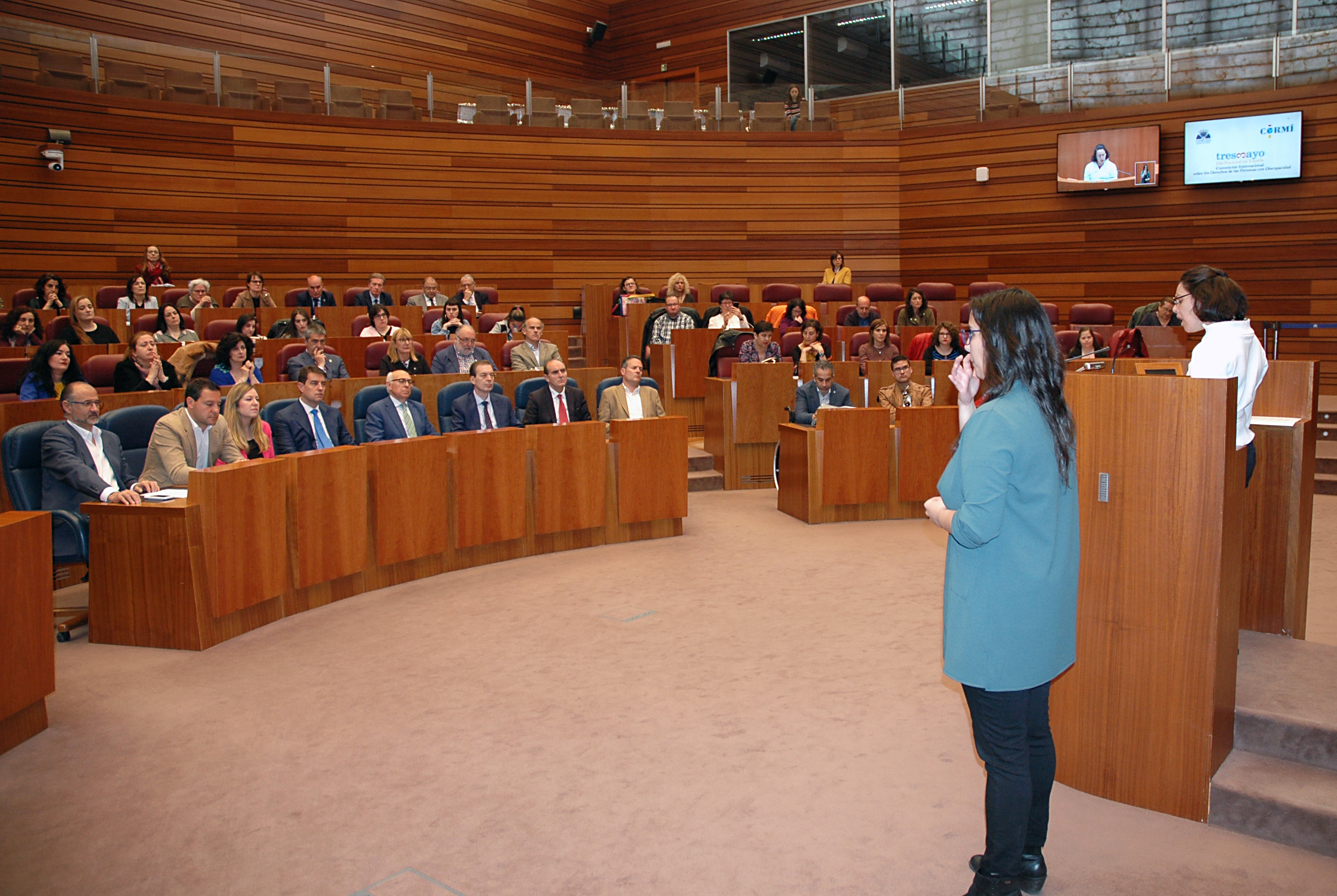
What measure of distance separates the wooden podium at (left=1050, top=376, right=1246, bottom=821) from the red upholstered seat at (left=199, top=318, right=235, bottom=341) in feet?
21.4

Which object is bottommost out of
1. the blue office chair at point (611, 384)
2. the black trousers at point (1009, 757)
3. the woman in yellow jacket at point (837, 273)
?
the black trousers at point (1009, 757)

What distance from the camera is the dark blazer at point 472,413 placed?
17.6 feet

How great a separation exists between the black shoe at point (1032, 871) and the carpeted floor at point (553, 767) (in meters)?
0.07

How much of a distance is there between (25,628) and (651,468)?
316 centimetres

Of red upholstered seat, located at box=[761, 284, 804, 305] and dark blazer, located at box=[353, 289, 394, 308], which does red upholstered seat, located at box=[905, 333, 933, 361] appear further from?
dark blazer, located at box=[353, 289, 394, 308]

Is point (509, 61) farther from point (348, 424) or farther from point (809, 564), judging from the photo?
point (809, 564)

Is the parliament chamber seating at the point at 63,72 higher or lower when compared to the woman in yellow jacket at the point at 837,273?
higher

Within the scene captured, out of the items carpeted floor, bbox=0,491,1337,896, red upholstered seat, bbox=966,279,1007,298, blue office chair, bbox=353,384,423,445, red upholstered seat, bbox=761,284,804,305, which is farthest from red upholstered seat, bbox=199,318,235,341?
red upholstered seat, bbox=966,279,1007,298

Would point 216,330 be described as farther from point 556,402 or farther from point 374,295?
point 556,402

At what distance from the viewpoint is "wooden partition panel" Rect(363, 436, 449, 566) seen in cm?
446

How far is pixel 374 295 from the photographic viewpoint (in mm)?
8594

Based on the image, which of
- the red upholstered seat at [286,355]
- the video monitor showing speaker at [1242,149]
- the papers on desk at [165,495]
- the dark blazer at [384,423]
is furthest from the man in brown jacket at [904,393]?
the video monitor showing speaker at [1242,149]

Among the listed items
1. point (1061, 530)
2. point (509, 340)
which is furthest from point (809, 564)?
point (509, 340)

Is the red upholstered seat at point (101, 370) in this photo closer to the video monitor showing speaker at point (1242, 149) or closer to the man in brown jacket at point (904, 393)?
the man in brown jacket at point (904, 393)
